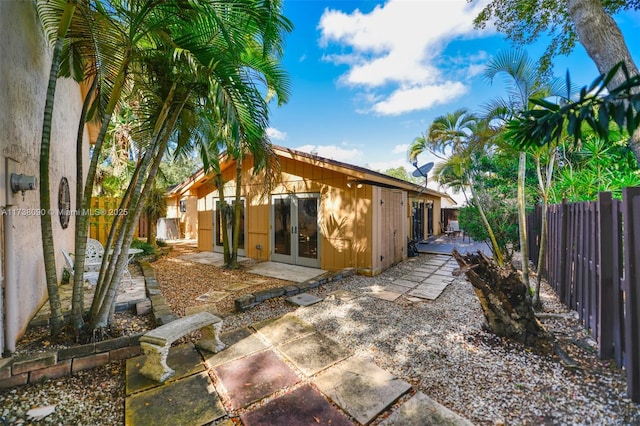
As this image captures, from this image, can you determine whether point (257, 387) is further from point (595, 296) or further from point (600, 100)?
point (595, 296)

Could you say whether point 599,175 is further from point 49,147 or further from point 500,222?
point 49,147

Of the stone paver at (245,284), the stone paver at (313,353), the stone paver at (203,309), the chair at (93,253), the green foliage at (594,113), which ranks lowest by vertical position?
the stone paver at (203,309)

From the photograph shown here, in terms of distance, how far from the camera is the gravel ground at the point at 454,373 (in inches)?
81.4

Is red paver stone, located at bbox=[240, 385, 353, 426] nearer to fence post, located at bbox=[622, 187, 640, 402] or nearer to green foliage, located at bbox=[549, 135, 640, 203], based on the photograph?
fence post, located at bbox=[622, 187, 640, 402]

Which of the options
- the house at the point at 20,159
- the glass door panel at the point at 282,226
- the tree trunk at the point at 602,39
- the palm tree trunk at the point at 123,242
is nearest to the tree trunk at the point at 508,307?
the tree trunk at the point at 602,39

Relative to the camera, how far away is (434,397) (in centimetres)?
228

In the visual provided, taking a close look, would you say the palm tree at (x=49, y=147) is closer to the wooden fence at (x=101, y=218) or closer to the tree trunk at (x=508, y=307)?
the tree trunk at (x=508, y=307)

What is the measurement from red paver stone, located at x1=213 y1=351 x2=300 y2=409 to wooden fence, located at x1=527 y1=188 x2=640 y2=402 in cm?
296

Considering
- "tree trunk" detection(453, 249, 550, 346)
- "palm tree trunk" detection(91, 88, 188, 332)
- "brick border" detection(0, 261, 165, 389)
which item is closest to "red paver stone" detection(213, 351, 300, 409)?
"brick border" detection(0, 261, 165, 389)

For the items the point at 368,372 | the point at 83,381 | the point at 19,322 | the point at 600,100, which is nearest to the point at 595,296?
the point at 368,372

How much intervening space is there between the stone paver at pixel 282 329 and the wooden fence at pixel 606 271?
316 centimetres

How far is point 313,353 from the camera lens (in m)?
3.01

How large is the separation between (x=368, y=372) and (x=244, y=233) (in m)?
7.42

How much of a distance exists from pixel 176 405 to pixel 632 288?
12.9 ft
